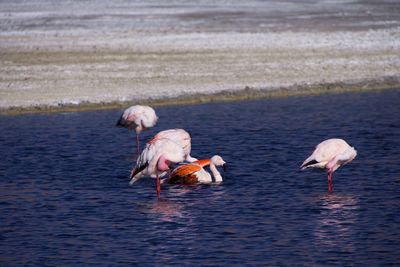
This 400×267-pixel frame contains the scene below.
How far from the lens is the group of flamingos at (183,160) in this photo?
557 inches

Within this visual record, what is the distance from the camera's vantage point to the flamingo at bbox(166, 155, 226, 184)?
581 inches

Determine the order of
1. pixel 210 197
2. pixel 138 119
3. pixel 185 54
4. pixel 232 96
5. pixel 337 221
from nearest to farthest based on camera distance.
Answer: pixel 337 221
pixel 210 197
pixel 138 119
pixel 232 96
pixel 185 54

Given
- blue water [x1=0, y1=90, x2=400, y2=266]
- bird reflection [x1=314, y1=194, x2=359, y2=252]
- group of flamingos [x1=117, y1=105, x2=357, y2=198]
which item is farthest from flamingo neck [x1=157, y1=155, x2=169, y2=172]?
bird reflection [x1=314, y1=194, x2=359, y2=252]

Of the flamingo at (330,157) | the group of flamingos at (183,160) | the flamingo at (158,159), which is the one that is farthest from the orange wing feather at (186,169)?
the flamingo at (330,157)

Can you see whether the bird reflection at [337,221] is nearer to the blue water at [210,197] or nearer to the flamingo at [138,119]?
the blue water at [210,197]

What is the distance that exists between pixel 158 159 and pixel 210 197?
94 cm

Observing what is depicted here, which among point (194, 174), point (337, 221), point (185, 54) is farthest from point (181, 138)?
point (185, 54)

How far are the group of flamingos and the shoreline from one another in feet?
21.2

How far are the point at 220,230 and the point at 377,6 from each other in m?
23.6

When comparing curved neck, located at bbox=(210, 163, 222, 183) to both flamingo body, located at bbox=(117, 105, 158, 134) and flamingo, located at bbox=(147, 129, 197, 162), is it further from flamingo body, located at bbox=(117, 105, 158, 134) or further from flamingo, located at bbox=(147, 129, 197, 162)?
flamingo body, located at bbox=(117, 105, 158, 134)

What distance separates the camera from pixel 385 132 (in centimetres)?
1895

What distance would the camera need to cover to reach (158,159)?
14227 millimetres

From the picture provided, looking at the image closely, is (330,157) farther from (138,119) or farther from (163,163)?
(138,119)

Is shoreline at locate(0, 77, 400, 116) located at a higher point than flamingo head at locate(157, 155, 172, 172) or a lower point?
higher
